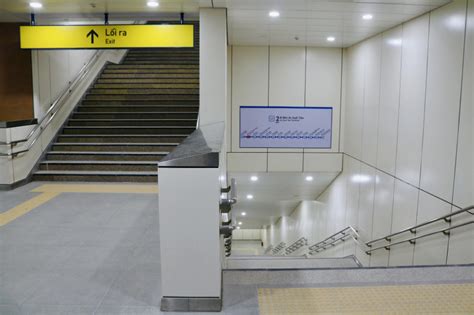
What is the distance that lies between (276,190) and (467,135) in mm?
7302

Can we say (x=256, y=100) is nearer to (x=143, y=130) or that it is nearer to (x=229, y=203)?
(x=143, y=130)

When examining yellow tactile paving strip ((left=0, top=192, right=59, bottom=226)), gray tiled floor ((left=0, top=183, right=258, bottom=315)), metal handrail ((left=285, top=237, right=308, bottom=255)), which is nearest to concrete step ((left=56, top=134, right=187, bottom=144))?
yellow tactile paving strip ((left=0, top=192, right=59, bottom=226))

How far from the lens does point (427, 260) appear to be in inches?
215

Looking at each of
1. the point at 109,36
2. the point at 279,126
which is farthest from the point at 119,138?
the point at 279,126

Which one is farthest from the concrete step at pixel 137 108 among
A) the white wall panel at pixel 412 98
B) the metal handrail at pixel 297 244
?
the metal handrail at pixel 297 244

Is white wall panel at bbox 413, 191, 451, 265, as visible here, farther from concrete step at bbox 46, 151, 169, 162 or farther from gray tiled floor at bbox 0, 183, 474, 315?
concrete step at bbox 46, 151, 169, 162

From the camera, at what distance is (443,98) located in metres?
5.18

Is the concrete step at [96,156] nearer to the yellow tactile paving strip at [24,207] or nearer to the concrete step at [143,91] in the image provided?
the yellow tactile paving strip at [24,207]

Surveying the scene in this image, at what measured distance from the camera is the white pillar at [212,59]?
5641 mm

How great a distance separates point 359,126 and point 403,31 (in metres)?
2.36

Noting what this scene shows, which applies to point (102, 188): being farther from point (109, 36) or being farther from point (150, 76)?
point (150, 76)

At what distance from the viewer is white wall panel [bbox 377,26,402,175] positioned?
6582 mm

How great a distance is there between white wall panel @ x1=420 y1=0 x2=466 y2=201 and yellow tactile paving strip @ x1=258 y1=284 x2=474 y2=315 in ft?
7.15

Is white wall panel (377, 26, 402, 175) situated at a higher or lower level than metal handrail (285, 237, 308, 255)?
higher
